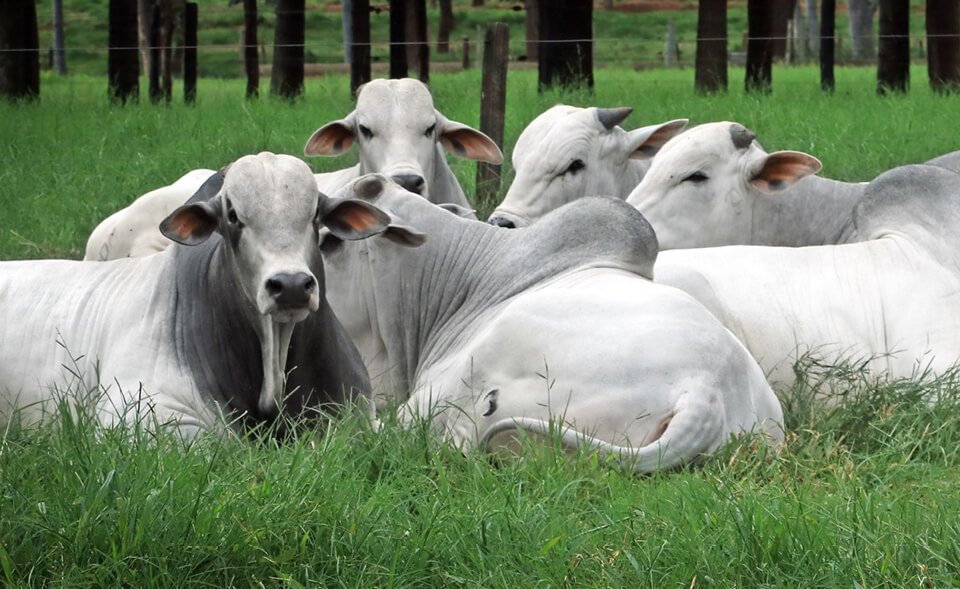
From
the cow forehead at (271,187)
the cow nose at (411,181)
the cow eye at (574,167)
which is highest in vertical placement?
the cow forehead at (271,187)

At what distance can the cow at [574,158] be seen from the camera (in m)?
6.85

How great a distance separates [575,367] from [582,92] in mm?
7678

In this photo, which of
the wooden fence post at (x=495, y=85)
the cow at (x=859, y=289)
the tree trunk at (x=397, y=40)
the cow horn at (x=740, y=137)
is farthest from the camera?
the tree trunk at (x=397, y=40)

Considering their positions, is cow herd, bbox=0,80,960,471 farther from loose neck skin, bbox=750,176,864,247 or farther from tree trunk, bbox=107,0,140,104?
tree trunk, bbox=107,0,140,104

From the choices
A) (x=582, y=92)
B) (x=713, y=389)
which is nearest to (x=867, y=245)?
(x=713, y=389)

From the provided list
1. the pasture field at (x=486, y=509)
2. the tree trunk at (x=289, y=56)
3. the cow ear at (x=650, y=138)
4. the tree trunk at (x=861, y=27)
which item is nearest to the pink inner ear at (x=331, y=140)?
the cow ear at (x=650, y=138)

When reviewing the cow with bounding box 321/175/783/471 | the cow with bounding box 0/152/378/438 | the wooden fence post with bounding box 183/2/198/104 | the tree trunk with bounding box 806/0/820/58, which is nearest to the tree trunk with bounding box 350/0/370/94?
the wooden fence post with bounding box 183/2/198/104

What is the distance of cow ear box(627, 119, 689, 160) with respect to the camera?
23.4ft

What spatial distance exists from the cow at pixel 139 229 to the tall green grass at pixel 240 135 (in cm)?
87

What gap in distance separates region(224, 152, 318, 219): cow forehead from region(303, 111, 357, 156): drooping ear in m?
2.40

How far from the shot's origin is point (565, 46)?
13.1 m

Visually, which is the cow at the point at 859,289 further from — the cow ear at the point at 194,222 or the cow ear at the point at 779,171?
the cow ear at the point at 194,222

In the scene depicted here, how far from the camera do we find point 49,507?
10.7 ft

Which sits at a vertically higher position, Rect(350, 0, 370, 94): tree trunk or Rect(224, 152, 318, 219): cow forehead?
Rect(350, 0, 370, 94): tree trunk
